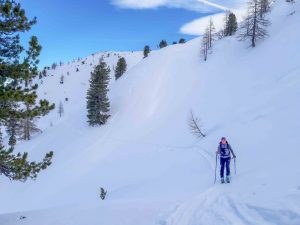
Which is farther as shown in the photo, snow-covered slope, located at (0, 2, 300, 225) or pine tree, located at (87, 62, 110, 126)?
pine tree, located at (87, 62, 110, 126)

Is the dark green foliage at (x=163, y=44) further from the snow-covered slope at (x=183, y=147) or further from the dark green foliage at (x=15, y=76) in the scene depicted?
the dark green foliage at (x=15, y=76)

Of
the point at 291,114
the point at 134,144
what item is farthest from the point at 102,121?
the point at 291,114

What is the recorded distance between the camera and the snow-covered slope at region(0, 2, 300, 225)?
1150 centimetres

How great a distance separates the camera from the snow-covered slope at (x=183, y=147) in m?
11.5

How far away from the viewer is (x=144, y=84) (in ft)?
223

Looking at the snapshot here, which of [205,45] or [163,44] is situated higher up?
[163,44]

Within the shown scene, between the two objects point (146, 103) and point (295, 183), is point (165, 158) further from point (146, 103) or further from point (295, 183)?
point (146, 103)

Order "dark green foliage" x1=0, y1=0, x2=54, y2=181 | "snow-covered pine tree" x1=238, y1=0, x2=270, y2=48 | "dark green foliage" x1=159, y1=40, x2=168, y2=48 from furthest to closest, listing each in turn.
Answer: "dark green foliage" x1=159, y1=40, x2=168, y2=48
"snow-covered pine tree" x1=238, y1=0, x2=270, y2=48
"dark green foliage" x1=0, y1=0, x2=54, y2=181

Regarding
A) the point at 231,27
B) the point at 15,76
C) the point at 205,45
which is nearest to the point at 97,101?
the point at 205,45

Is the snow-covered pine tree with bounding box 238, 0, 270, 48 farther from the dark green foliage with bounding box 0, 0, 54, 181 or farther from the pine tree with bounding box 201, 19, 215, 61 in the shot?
the dark green foliage with bounding box 0, 0, 54, 181

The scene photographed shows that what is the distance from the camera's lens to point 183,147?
3456 centimetres

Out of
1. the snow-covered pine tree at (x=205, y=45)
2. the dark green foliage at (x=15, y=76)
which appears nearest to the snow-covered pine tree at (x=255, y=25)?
the snow-covered pine tree at (x=205, y=45)

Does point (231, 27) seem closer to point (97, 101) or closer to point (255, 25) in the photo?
point (255, 25)

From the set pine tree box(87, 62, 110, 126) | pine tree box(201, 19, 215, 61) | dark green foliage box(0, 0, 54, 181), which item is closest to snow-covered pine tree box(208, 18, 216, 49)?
pine tree box(201, 19, 215, 61)
